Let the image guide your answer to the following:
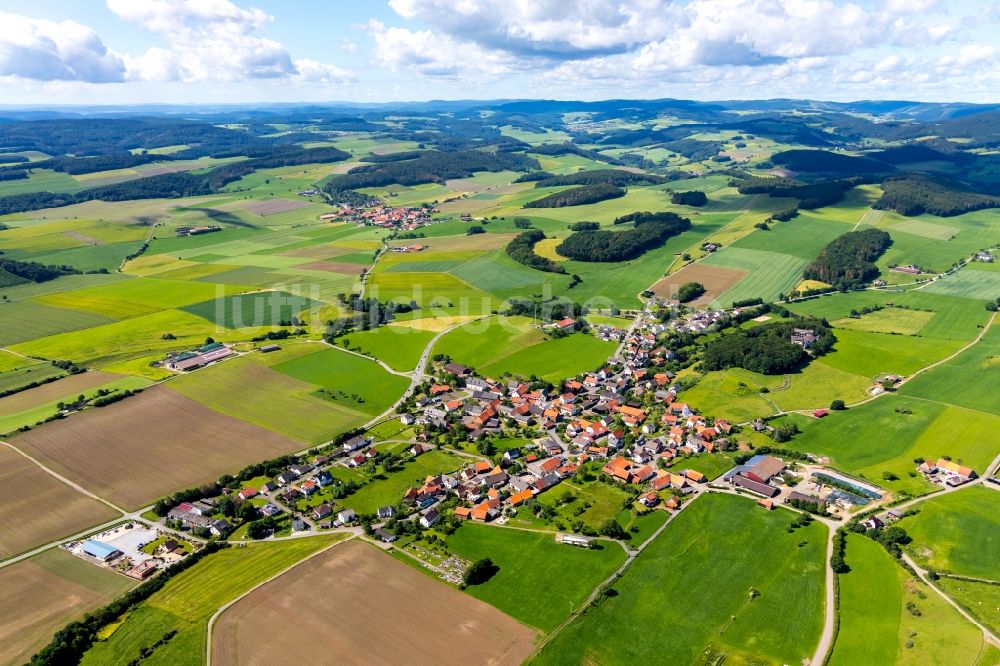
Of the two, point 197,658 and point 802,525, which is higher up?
point 802,525

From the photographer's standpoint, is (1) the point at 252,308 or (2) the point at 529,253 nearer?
(1) the point at 252,308

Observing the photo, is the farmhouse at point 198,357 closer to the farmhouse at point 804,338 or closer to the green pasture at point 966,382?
the farmhouse at point 804,338

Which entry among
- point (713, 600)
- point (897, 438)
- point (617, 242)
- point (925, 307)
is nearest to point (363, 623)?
point (713, 600)

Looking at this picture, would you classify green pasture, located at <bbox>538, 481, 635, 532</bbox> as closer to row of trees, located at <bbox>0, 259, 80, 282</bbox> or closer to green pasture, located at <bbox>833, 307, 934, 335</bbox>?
green pasture, located at <bbox>833, 307, 934, 335</bbox>

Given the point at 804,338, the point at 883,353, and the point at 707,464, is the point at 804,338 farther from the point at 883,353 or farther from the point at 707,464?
the point at 707,464

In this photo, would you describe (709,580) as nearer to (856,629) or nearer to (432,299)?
(856,629)

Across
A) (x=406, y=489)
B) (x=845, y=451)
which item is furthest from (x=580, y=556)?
(x=845, y=451)
